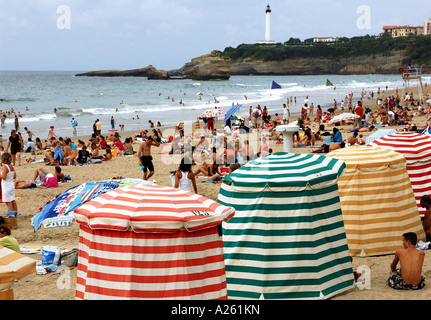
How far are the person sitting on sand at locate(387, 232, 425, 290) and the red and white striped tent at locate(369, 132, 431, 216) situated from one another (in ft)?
9.15

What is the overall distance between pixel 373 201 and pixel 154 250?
410 centimetres

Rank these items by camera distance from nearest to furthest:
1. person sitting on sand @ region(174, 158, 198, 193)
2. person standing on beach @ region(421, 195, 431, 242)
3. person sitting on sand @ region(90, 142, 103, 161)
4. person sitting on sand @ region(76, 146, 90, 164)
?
person standing on beach @ region(421, 195, 431, 242) < person sitting on sand @ region(174, 158, 198, 193) < person sitting on sand @ region(76, 146, 90, 164) < person sitting on sand @ region(90, 142, 103, 161)

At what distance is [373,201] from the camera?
7.50 metres

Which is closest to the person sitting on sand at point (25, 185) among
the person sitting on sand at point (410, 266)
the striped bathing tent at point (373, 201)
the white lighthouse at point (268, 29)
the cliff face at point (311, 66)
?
the striped bathing tent at point (373, 201)

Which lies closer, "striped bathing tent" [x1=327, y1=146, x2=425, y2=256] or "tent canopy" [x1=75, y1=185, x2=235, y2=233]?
"tent canopy" [x1=75, y1=185, x2=235, y2=233]

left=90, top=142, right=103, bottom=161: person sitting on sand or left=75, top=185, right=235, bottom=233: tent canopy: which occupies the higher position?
left=75, top=185, right=235, bottom=233: tent canopy

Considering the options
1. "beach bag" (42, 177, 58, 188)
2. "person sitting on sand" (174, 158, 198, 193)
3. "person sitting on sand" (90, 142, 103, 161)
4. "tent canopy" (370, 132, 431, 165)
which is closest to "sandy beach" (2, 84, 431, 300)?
"beach bag" (42, 177, 58, 188)

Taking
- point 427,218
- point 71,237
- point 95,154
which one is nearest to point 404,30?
point 95,154

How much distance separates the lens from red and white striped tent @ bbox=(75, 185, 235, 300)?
452cm

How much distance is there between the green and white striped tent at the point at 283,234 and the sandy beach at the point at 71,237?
21.4 inches

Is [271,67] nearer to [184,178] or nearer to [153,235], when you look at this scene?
[184,178]

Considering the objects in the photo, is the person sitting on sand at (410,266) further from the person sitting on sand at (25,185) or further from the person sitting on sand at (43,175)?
the person sitting on sand at (25,185)

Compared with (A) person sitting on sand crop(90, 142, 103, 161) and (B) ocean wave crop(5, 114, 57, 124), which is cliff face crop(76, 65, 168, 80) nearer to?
(B) ocean wave crop(5, 114, 57, 124)

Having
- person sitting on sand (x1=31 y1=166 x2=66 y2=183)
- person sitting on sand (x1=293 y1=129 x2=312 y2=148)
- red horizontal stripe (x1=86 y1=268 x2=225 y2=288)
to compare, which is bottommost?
person sitting on sand (x1=31 y1=166 x2=66 y2=183)
